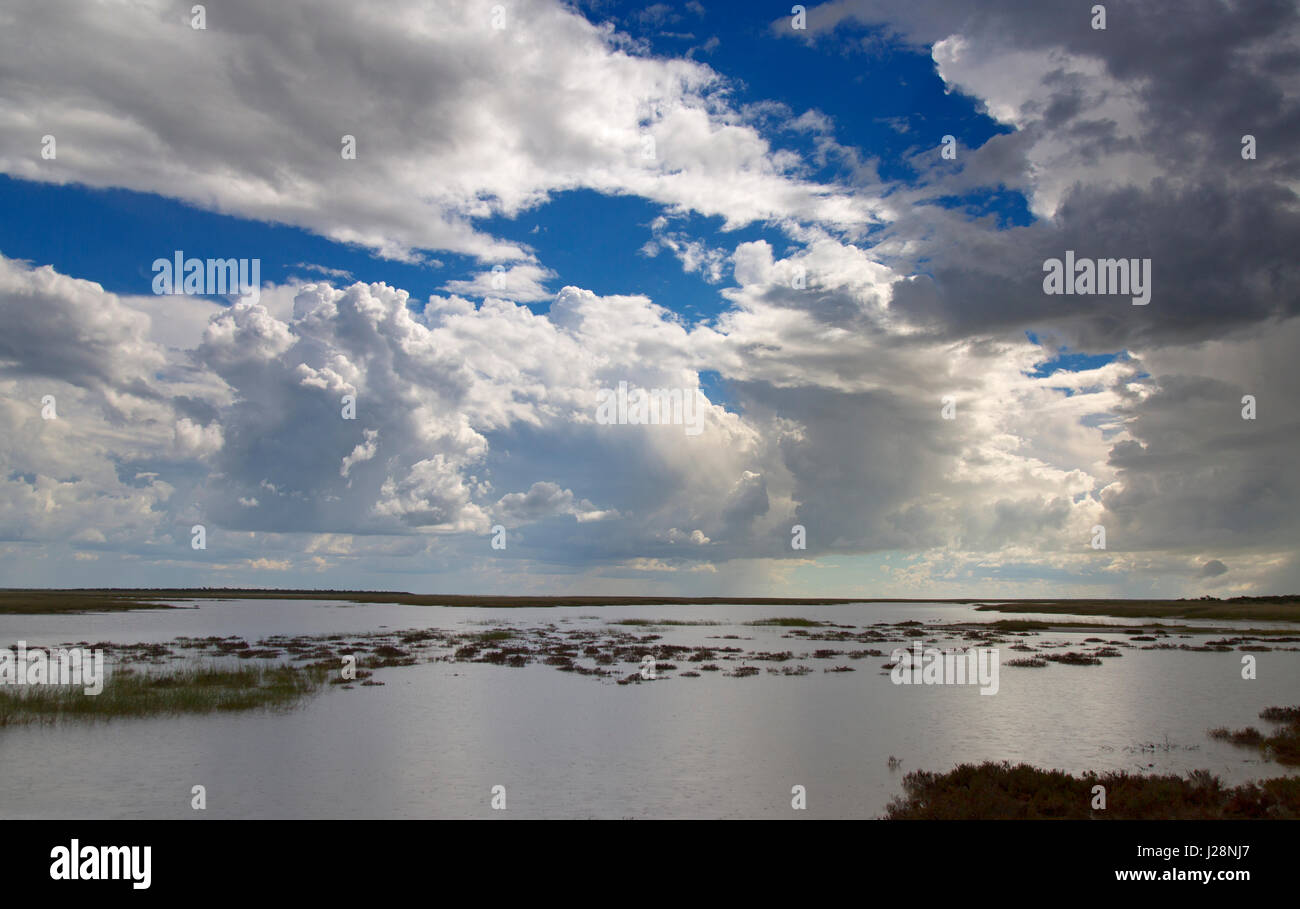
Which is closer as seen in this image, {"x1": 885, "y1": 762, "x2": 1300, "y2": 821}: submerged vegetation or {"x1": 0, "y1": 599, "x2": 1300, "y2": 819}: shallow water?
{"x1": 885, "y1": 762, "x2": 1300, "y2": 821}: submerged vegetation

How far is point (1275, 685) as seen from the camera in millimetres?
40812

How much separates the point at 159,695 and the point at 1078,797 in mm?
34025

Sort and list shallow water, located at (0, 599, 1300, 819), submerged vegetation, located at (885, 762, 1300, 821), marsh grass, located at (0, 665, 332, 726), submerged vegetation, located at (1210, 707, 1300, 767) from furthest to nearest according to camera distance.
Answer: marsh grass, located at (0, 665, 332, 726) < submerged vegetation, located at (1210, 707, 1300, 767) < shallow water, located at (0, 599, 1300, 819) < submerged vegetation, located at (885, 762, 1300, 821)

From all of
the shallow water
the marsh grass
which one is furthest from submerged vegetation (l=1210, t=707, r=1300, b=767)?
the marsh grass

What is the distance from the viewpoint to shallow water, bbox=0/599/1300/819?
19.5m

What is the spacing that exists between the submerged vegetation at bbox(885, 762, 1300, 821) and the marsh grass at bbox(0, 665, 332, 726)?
2630cm

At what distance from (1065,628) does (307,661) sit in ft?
276

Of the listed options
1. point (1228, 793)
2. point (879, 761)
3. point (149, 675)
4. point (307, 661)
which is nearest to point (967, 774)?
point (879, 761)

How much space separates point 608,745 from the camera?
25.7 metres

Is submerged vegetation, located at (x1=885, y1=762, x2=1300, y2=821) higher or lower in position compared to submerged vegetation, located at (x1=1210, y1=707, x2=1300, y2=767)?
higher

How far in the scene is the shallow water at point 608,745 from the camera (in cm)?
1948

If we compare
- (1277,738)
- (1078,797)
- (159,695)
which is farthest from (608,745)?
(1277,738)

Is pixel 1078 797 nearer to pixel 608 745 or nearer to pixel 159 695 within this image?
pixel 608 745

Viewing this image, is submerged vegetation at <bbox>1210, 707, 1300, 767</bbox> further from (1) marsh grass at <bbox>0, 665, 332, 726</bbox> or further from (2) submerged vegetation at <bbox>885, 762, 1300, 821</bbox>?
(1) marsh grass at <bbox>0, 665, 332, 726</bbox>
